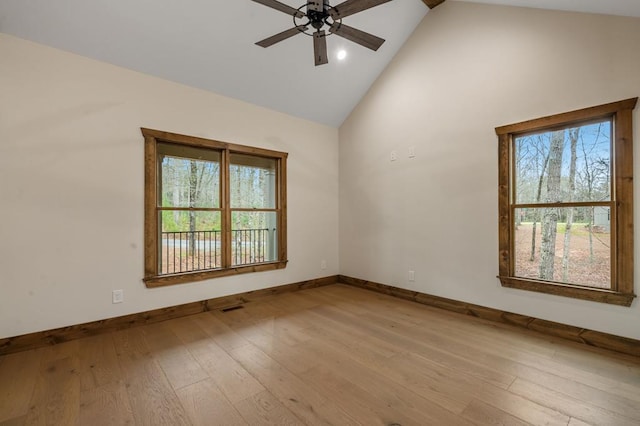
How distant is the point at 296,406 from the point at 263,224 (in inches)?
112

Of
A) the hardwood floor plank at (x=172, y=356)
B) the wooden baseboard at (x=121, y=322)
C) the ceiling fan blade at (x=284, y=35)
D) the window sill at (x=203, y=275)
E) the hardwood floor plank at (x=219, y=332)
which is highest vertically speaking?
the ceiling fan blade at (x=284, y=35)

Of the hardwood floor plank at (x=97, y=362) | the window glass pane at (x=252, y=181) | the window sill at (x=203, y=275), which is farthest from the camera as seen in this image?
the window glass pane at (x=252, y=181)

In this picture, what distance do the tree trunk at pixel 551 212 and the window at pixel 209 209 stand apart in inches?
127

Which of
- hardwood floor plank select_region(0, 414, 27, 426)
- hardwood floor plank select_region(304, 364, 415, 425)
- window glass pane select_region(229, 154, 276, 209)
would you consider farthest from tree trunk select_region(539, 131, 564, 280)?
hardwood floor plank select_region(0, 414, 27, 426)

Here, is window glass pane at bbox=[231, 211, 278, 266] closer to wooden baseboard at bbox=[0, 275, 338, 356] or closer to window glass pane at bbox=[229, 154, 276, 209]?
window glass pane at bbox=[229, 154, 276, 209]

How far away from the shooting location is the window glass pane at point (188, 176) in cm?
340

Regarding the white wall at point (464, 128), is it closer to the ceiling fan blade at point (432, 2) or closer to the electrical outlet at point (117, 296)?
the ceiling fan blade at point (432, 2)

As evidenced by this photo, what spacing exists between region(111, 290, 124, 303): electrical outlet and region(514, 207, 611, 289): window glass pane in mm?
4250

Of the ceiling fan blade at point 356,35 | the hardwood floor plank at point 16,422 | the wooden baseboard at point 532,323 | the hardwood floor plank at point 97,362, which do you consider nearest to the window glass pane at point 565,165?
the wooden baseboard at point 532,323

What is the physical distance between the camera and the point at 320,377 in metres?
2.08

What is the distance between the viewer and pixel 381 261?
4.32m

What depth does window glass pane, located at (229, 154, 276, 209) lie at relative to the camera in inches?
156

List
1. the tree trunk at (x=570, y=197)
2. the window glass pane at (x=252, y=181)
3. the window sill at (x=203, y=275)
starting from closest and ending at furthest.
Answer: the tree trunk at (x=570, y=197)
the window sill at (x=203, y=275)
the window glass pane at (x=252, y=181)

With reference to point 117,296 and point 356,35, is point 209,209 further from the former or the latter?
point 356,35
